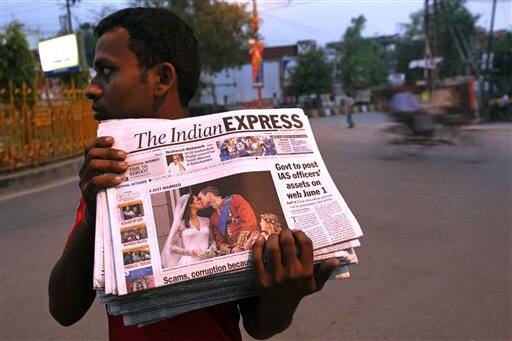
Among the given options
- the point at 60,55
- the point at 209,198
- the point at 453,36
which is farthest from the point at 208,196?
the point at 453,36

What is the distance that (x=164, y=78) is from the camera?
3.48 ft

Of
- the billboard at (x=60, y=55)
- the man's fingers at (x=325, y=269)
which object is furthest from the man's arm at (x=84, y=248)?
the billboard at (x=60, y=55)

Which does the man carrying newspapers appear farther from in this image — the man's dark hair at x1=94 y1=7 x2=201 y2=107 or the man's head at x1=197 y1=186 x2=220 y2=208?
the man's head at x1=197 y1=186 x2=220 y2=208

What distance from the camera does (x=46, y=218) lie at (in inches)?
224

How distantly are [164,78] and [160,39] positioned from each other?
8 centimetres

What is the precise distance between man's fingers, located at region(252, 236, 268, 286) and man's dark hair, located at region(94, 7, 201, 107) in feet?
1.33

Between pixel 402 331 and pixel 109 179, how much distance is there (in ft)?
7.95

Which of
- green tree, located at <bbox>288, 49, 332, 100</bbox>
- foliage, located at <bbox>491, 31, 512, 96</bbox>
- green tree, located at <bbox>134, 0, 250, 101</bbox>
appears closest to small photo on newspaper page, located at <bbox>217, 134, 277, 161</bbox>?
green tree, located at <bbox>134, 0, 250, 101</bbox>

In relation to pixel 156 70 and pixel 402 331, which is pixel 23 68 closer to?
pixel 402 331

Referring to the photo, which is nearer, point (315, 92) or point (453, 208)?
point (453, 208)

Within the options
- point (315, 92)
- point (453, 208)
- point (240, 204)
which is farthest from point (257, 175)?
point (315, 92)

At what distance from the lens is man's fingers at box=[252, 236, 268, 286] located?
0.87m

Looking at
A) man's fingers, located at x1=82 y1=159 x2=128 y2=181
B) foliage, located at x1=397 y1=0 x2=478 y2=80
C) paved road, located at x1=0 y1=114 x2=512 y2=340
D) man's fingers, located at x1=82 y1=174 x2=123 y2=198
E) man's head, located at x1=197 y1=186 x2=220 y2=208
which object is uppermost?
foliage, located at x1=397 y1=0 x2=478 y2=80

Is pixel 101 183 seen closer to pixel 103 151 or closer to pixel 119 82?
pixel 103 151
